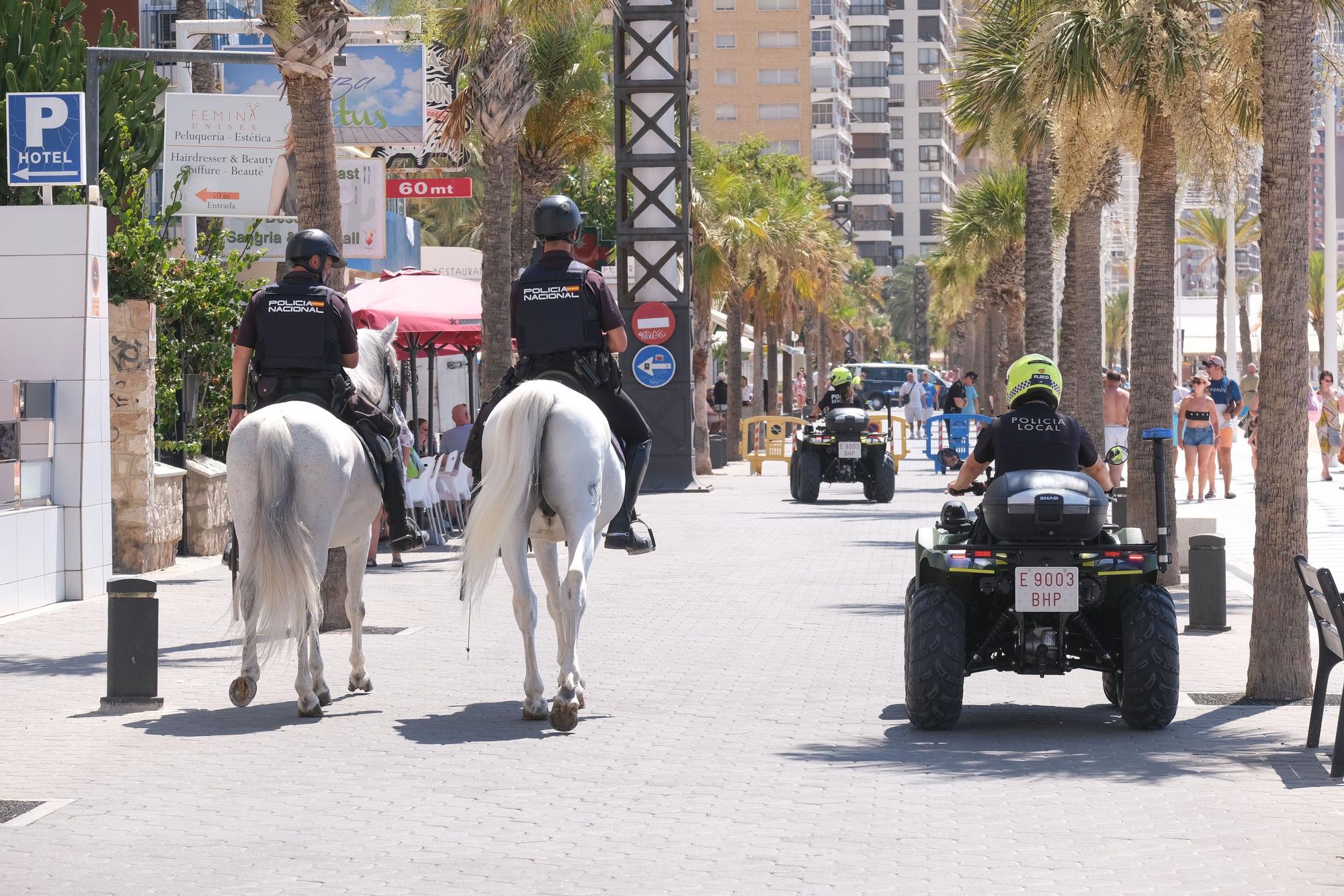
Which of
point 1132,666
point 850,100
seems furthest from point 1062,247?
point 850,100

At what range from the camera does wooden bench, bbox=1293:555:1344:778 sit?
785 cm

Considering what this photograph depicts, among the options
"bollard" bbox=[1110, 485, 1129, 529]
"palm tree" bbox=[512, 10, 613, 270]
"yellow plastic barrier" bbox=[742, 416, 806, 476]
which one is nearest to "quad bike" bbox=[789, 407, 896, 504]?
"palm tree" bbox=[512, 10, 613, 270]

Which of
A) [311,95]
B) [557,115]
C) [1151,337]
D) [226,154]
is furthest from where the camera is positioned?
[557,115]

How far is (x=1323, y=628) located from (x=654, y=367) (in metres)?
23.6

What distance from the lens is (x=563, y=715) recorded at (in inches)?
344

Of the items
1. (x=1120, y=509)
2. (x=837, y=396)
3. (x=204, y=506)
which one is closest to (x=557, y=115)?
(x=837, y=396)

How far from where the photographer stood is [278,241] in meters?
26.0

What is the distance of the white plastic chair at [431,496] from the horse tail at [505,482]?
33.6ft

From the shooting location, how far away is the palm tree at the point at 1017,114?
21.2m

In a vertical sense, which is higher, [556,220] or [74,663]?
[556,220]

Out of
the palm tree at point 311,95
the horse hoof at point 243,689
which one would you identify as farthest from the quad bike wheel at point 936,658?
the palm tree at point 311,95

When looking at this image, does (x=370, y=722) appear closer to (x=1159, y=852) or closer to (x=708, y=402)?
(x=1159, y=852)

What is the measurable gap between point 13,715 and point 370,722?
6.08ft

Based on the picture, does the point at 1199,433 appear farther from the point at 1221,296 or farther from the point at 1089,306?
the point at 1221,296
